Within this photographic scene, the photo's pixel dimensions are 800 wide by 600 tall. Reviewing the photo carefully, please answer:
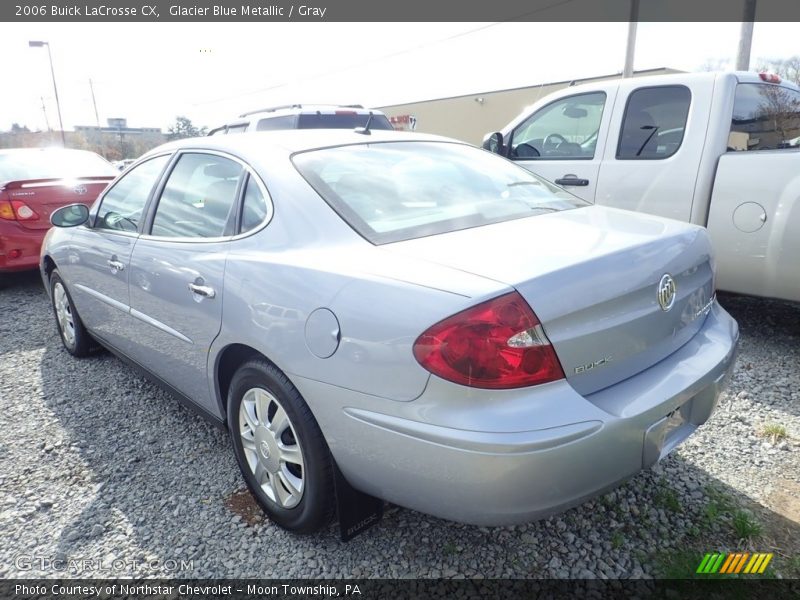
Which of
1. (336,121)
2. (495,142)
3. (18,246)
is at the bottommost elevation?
(18,246)

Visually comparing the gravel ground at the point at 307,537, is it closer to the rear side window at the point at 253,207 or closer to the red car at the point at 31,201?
the rear side window at the point at 253,207

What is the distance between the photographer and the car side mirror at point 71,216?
371 cm

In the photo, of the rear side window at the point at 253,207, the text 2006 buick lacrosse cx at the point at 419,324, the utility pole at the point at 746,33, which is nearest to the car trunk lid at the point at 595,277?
the text 2006 buick lacrosse cx at the point at 419,324

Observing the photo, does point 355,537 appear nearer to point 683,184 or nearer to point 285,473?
point 285,473

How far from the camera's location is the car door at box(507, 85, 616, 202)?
4.82 meters

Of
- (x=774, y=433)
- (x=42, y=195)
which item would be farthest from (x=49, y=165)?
(x=774, y=433)

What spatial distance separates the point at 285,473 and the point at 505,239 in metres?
1.24

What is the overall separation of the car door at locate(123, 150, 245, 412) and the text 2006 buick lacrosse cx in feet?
0.04

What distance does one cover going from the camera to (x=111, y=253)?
10.8 ft

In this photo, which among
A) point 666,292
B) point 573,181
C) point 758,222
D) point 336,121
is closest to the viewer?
point 666,292

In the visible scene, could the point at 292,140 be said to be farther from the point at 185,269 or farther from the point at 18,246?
the point at 18,246

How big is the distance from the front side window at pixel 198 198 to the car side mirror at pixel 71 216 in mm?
1041

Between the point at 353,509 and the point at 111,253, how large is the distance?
2.17 metres

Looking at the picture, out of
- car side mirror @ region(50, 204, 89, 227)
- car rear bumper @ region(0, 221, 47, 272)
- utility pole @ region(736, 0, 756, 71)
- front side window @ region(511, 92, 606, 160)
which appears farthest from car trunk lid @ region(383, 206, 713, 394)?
utility pole @ region(736, 0, 756, 71)
